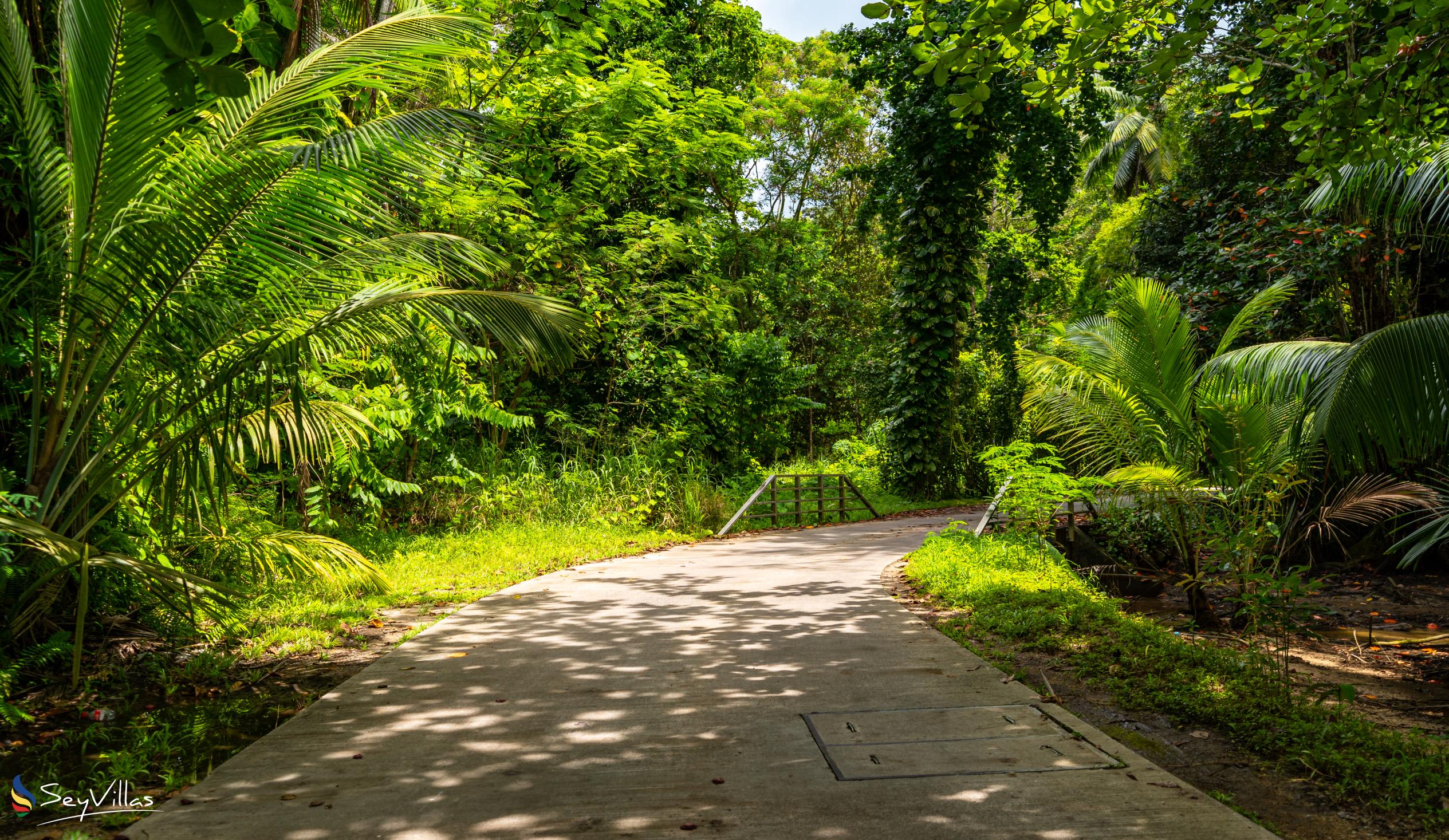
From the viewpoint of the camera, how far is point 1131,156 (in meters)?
31.8

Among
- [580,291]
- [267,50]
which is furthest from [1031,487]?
[267,50]

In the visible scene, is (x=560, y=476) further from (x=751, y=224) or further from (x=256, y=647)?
(x=751, y=224)

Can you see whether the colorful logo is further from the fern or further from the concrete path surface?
the fern

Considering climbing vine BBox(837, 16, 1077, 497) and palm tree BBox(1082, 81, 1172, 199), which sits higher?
palm tree BBox(1082, 81, 1172, 199)

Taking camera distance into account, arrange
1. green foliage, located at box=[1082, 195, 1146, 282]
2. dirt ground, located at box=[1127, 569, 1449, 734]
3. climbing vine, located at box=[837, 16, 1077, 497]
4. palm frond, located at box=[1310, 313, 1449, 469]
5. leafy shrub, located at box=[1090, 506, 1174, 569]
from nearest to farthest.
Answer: dirt ground, located at box=[1127, 569, 1449, 734] < palm frond, located at box=[1310, 313, 1449, 469] < leafy shrub, located at box=[1090, 506, 1174, 569] < climbing vine, located at box=[837, 16, 1077, 497] < green foliage, located at box=[1082, 195, 1146, 282]

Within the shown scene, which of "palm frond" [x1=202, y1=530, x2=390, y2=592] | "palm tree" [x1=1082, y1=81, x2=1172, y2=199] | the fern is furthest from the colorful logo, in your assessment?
"palm tree" [x1=1082, y1=81, x2=1172, y2=199]

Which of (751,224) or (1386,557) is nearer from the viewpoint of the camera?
(1386,557)

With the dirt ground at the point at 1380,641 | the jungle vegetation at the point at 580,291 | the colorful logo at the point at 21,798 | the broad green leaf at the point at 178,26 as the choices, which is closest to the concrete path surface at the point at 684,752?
the colorful logo at the point at 21,798

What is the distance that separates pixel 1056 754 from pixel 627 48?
17851 mm

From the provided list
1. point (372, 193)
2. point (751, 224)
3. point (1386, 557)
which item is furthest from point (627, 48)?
point (1386, 557)

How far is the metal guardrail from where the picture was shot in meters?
15.2

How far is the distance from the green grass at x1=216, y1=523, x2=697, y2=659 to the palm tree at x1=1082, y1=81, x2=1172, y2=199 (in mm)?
24829

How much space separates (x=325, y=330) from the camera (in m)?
5.21

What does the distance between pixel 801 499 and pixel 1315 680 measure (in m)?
11.1
